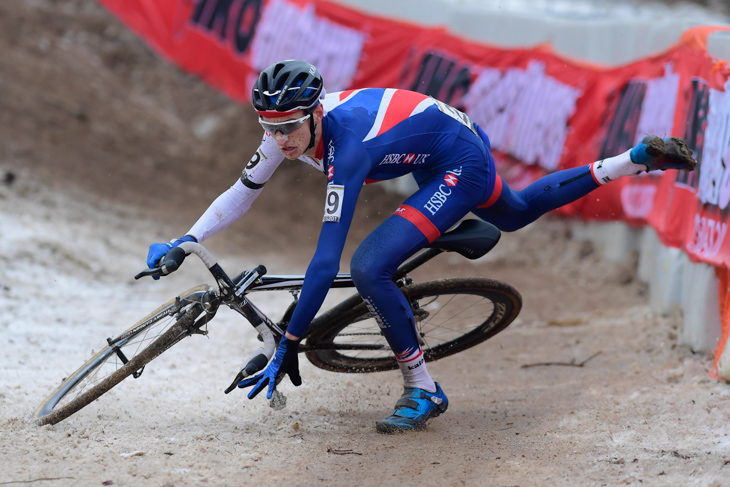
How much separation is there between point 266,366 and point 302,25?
9.53 metres

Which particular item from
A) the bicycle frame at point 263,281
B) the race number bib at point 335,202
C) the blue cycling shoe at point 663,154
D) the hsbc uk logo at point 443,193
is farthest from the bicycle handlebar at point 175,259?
the blue cycling shoe at point 663,154

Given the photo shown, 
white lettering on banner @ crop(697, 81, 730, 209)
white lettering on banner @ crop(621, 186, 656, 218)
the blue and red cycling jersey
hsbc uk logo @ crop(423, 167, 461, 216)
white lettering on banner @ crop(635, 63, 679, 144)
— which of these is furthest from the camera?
white lettering on banner @ crop(621, 186, 656, 218)

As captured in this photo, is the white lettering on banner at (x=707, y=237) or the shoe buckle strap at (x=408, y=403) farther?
the white lettering on banner at (x=707, y=237)

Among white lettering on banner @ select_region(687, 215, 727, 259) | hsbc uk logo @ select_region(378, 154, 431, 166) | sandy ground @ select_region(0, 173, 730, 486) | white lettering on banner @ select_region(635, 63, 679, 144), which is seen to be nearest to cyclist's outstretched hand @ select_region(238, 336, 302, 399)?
sandy ground @ select_region(0, 173, 730, 486)

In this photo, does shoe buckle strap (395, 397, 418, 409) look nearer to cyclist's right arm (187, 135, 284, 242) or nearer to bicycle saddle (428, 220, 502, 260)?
bicycle saddle (428, 220, 502, 260)

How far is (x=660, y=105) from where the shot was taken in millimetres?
6941

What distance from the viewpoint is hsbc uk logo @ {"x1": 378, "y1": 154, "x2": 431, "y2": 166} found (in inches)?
156

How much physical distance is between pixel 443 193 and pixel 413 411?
1315 millimetres

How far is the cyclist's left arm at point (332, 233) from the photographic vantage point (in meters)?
3.59

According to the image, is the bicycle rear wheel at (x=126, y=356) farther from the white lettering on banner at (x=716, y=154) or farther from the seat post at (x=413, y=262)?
the white lettering on banner at (x=716, y=154)

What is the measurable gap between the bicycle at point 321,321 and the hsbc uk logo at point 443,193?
0.25 metres

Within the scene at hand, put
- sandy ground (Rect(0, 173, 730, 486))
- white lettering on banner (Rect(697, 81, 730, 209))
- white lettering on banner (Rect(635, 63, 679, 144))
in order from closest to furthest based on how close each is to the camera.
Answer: sandy ground (Rect(0, 173, 730, 486)) → white lettering on banner (Rect(697, 81, 730, 209)) → white lettering on banner (Rect(635, 63, 679, 144))

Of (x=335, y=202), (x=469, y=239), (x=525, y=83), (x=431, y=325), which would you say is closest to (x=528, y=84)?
(x=525, y=83)

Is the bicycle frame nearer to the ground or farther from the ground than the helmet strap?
nearer to the ground
